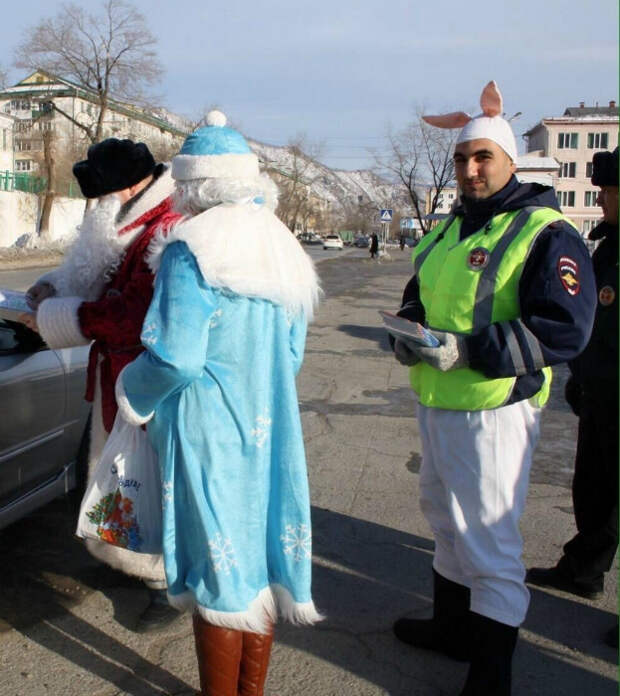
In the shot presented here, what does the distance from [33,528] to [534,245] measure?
3034 mm

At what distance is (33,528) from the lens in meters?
4.02

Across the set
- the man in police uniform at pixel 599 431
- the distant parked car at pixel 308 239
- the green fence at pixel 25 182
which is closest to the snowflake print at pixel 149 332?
the man in police uniform at pixel 599 431

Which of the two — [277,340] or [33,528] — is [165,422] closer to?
[277,340]

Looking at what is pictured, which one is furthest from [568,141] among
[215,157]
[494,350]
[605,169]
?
[215,157]

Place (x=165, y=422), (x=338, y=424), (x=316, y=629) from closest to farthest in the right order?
(x=165, y=422), (x=316, y=629), (x=338, y=424)

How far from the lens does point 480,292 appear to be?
8.00 feet

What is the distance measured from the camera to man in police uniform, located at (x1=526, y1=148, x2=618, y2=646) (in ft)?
10.3

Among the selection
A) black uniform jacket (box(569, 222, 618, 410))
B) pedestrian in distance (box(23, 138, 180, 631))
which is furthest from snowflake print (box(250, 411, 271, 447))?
black uniform jacket (box(569, 222, 618, 410))

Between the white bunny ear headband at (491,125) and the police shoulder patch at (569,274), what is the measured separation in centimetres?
47

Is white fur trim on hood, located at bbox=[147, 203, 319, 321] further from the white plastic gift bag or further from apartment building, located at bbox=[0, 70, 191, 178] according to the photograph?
apartment building, located at bbox=[0, 70, 191, 178]

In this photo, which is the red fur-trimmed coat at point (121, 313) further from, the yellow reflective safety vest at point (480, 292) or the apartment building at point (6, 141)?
the apartment building at point (6, 141)

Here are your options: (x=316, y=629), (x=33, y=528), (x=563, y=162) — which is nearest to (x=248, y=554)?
(x=316, y=629)

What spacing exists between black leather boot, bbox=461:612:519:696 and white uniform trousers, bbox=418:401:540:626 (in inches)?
1.7

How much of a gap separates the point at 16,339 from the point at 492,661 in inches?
98.2
